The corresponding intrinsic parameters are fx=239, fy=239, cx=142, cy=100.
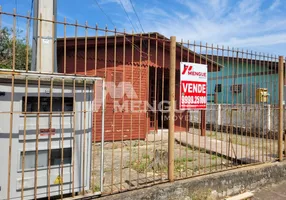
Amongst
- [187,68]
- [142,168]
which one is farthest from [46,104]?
[142,168]

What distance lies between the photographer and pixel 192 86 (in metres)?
3.87

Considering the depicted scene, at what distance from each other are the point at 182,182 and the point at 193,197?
1.07 ft

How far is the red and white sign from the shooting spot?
148 inches

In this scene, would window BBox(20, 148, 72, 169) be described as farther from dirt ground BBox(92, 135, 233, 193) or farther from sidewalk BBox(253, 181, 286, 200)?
sidewalk BBox(253, 181, 286, 200)

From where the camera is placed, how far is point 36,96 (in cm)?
269

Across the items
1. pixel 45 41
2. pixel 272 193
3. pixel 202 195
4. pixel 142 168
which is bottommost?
pixel 272 193

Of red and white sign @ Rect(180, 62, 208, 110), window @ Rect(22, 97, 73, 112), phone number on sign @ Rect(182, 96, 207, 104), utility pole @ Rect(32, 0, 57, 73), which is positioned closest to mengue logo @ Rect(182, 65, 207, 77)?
red and white sign @ Rect(180, 62, 208, 110)

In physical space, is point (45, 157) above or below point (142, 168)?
above

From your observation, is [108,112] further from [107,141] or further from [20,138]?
[20,138]

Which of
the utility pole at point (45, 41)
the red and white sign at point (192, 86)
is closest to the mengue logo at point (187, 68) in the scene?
the red and white sign at point (192, 86)

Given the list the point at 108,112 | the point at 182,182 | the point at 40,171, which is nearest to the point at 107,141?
the point at 108,112

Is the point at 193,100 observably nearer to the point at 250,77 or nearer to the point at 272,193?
the point at 250,77

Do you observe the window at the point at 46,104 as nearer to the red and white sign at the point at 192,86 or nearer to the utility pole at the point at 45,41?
the utility pole at the point at 45,41

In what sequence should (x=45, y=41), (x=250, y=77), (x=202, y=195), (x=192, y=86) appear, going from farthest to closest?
(x=250, y=77)
(x=192, y=86)
(x=202, y=195)
(x=45, y=41)
